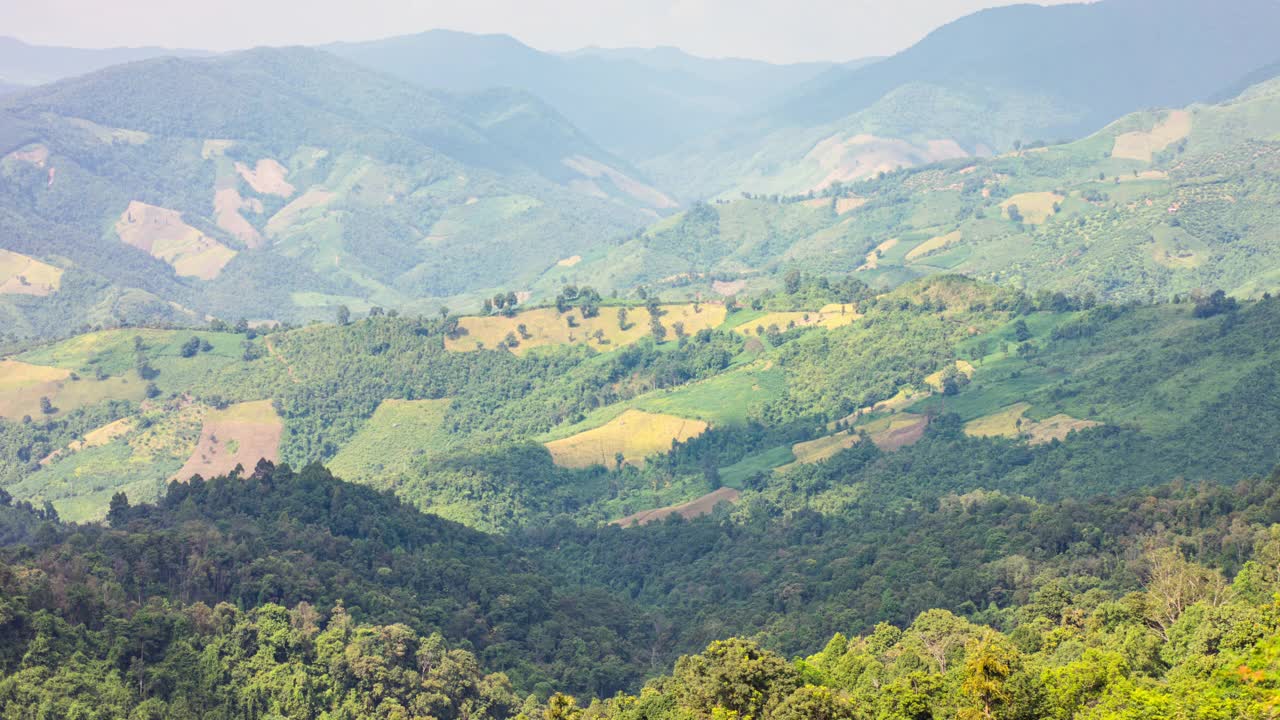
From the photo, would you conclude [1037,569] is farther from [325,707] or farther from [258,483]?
[258,483]

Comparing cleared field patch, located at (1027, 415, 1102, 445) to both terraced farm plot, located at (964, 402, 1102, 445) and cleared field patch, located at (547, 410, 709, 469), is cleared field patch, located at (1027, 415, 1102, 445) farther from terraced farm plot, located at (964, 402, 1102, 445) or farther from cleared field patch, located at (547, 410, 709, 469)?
cleared field patch, located at (547, 410, 709, 469)

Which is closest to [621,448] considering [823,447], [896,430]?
[823,447]

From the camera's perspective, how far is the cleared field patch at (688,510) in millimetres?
170038

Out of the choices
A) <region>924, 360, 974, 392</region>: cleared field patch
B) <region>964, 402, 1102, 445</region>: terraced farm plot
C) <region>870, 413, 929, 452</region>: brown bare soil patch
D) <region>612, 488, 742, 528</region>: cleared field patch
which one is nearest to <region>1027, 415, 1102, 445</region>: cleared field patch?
<region>964, 402, 1102, 445</region>: terraced farm plot

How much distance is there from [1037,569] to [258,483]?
70.6 meters

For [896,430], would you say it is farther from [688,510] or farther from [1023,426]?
[688,510]

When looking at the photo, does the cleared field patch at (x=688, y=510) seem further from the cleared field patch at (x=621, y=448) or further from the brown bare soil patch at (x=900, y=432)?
the brown bare soil patch at (x=900, y=432)

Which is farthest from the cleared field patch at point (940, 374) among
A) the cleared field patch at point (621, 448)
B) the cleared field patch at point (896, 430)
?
the cleared field patch at point (621, 448)

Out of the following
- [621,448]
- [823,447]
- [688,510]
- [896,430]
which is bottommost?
[688,510]

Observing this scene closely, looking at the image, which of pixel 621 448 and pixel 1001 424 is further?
pixel 621 448

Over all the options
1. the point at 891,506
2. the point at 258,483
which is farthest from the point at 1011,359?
the point at 258,483

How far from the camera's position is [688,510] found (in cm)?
17325

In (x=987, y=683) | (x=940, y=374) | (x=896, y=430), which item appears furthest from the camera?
(x=940, y=374)

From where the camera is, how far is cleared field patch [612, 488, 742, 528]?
170038mm
